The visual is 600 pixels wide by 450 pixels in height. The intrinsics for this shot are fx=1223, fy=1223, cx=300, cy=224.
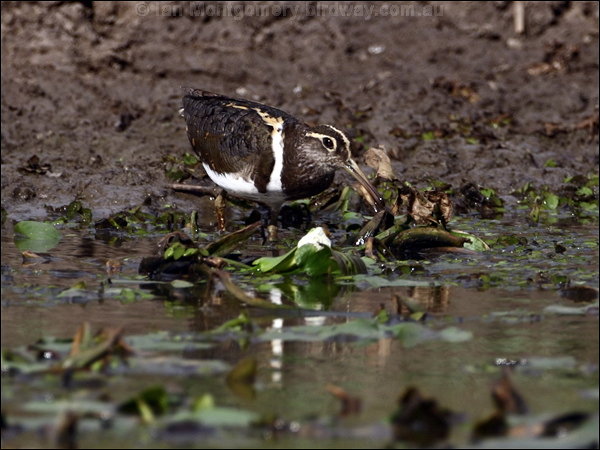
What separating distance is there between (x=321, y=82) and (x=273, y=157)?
12.9 feet

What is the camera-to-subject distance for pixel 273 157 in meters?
9.51

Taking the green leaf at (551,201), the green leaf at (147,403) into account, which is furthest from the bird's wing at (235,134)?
the green leaf at (147,403)

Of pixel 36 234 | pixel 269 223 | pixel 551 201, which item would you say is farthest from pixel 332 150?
pixel 551 201

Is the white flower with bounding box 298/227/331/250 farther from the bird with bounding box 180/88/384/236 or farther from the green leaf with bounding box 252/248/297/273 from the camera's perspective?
the bird with bounding box 180/88/384/236

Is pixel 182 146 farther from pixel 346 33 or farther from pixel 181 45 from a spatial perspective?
pixel 346 33

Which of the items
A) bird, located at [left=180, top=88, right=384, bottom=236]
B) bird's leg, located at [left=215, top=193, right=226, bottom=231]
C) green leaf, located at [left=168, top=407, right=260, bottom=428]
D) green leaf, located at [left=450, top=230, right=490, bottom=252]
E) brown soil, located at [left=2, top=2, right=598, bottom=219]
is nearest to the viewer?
green leaf, located at [left=168, top=407, right=260, bottom=428]

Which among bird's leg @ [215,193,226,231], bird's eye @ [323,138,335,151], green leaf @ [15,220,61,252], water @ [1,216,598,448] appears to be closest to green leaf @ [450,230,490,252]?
water @ [1,216,598,448]

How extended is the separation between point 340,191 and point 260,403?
18.4 ft

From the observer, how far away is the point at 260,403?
205 inches

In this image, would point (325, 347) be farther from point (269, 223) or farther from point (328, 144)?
point (269, 223)

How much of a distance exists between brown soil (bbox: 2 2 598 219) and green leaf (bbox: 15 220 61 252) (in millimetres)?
1737

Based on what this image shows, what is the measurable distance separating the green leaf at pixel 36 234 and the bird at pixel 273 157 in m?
1.43

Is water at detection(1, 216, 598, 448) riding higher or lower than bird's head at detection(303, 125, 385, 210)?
lower

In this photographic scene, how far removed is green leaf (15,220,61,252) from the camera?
9.08 metres
